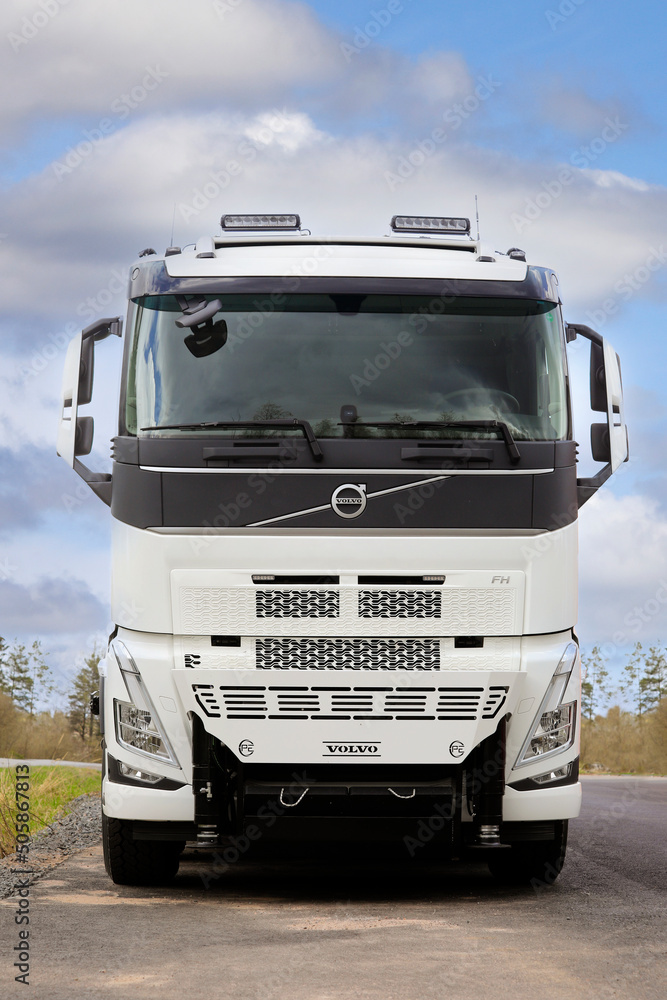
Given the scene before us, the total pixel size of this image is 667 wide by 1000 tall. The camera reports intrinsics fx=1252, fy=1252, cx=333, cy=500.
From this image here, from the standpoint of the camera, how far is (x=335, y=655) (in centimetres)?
759

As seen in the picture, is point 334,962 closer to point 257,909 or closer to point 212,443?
point 257,909

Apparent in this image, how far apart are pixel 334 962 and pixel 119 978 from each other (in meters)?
1.02

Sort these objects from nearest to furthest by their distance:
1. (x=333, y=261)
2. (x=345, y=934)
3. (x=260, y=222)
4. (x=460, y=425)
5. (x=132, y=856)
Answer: (x=345, y=934), (x=460, y=425), (x=333, y=261), (x=132, y=856), (x=260, y=222)

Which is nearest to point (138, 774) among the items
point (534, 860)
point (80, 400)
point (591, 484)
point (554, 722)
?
point (80, 400)

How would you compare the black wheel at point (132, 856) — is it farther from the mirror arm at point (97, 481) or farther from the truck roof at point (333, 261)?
the truck roof at point (333, 261)

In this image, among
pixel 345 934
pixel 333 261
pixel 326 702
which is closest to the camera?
pixel 345 934

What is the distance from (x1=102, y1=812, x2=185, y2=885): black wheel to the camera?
27.3ft

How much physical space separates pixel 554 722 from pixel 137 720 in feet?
8.60

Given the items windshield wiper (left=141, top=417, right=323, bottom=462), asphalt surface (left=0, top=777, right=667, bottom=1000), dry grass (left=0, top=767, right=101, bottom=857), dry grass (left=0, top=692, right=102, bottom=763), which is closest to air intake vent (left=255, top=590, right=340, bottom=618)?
windshield wiper (left=141, top=417, right=323, bottom=462)

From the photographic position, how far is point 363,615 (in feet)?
25.0

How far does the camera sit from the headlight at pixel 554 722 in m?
7.82

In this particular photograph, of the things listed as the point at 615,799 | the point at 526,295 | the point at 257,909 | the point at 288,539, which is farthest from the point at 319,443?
the point at 615,799

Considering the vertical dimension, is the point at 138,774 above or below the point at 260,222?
below

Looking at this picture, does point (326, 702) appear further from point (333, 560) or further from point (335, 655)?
point (333, 560)
